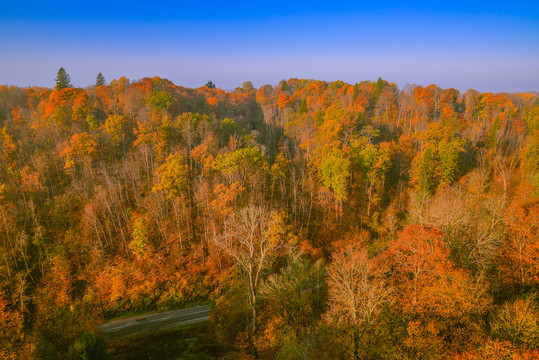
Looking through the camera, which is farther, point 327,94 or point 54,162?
point 327,94

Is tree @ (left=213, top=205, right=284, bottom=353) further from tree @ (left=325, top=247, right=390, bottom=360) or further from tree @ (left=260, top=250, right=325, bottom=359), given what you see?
tree @ (left=325, top=247, right=390, bottom=360)

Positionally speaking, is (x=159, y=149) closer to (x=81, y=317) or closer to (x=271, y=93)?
(x=81, y=317)

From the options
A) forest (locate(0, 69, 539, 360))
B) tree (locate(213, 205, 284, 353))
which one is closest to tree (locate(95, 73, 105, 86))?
forest (locate(0, 69, 539, 360))

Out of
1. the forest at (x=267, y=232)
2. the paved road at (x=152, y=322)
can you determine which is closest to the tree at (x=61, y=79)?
the forest at (x=267, y=232)

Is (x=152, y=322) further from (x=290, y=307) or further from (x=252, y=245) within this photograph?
(x=252, y=245)

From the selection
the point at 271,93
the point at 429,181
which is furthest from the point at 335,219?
the point at 271,93

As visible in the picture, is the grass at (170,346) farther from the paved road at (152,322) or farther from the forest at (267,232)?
the paved road at (152,322)

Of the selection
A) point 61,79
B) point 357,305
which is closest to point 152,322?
point 357,305
